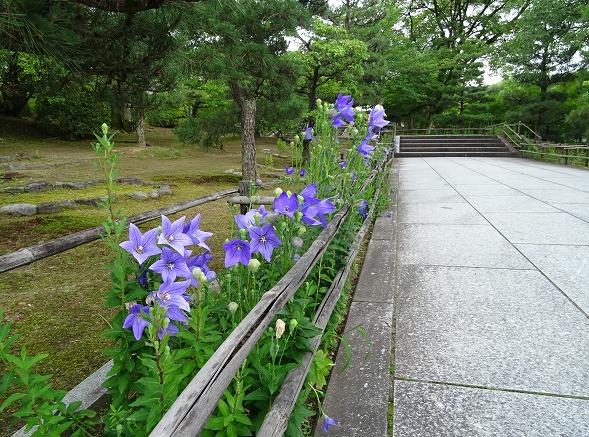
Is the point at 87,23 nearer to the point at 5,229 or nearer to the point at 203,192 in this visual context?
the point at 5,229

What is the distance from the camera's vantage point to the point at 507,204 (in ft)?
18.0

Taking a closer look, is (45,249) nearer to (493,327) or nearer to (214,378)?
(214,378)

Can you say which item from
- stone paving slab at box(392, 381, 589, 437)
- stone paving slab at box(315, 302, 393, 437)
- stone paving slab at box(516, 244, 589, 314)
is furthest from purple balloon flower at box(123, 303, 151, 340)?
stone paving slab at box(516, 244, 589, 314)

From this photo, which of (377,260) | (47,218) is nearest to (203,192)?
(47,218)

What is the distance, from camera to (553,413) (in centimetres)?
149

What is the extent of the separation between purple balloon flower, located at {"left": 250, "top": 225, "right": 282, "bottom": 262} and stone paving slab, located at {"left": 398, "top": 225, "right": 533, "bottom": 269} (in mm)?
2224

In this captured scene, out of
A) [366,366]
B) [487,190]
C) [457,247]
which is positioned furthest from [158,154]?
[366,366]

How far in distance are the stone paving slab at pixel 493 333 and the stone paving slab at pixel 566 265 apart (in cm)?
10

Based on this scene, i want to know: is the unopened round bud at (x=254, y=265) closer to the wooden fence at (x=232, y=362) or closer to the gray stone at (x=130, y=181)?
the wooden fence at (x=232, y=362)

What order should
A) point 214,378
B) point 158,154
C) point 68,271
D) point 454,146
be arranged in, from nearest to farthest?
point 214,378 < point 68,271 < point 158,154 < point 454,146

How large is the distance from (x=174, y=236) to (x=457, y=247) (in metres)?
3.13

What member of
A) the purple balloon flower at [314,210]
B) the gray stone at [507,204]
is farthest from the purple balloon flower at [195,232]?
the gray stone at [507,204]

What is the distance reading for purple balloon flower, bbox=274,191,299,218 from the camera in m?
1.37

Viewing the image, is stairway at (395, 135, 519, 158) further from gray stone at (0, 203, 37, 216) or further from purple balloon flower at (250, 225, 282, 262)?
purple balloon flower at (250, 225, 282, 262)
